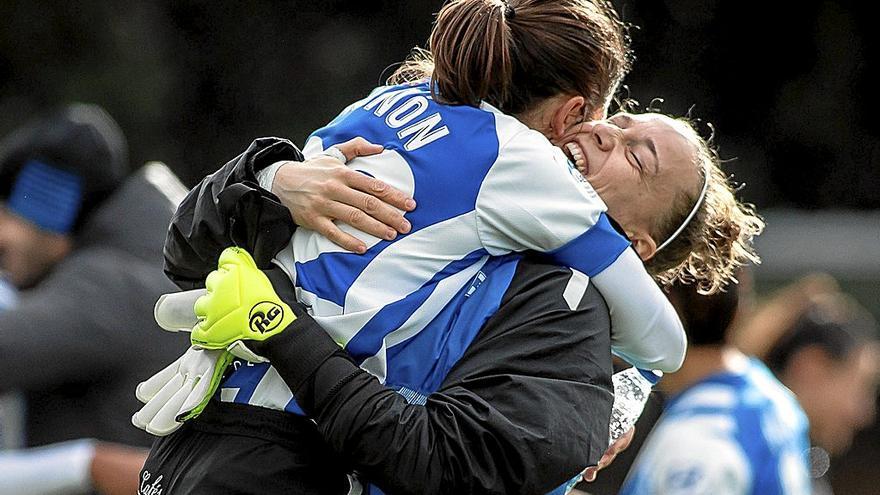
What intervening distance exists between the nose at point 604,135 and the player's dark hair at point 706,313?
1595mm

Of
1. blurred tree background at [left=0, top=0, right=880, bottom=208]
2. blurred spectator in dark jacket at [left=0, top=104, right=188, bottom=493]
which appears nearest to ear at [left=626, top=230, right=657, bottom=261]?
blurred spectator in dark jacket at [left=0, top=104, right=188, bottom=493]

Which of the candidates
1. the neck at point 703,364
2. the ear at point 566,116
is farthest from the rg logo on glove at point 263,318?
the neck at point 703,364

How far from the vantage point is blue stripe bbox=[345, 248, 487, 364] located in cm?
201

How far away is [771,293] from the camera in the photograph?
24.4ft

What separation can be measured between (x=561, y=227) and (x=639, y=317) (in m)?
0.22

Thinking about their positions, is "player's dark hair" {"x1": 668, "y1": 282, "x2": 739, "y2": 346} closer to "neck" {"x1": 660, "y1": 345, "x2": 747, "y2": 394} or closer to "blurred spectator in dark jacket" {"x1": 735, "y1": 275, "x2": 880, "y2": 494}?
"neck" {"x1": 660, "y1": 345, "x2": 747, "y2": 394}

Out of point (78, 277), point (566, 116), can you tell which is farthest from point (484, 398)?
point (78, 277)

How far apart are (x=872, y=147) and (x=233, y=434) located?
28.0 feet

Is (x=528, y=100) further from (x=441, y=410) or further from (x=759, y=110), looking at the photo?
(x=759, y=110)

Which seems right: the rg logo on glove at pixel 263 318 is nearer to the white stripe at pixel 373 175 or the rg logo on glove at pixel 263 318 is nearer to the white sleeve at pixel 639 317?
the white stripe at pixel 373 175

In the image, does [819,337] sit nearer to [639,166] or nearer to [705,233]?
[705,233]

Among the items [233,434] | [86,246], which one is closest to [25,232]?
[86,246]

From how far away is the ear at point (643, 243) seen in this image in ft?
7.90

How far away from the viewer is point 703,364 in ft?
13.0
